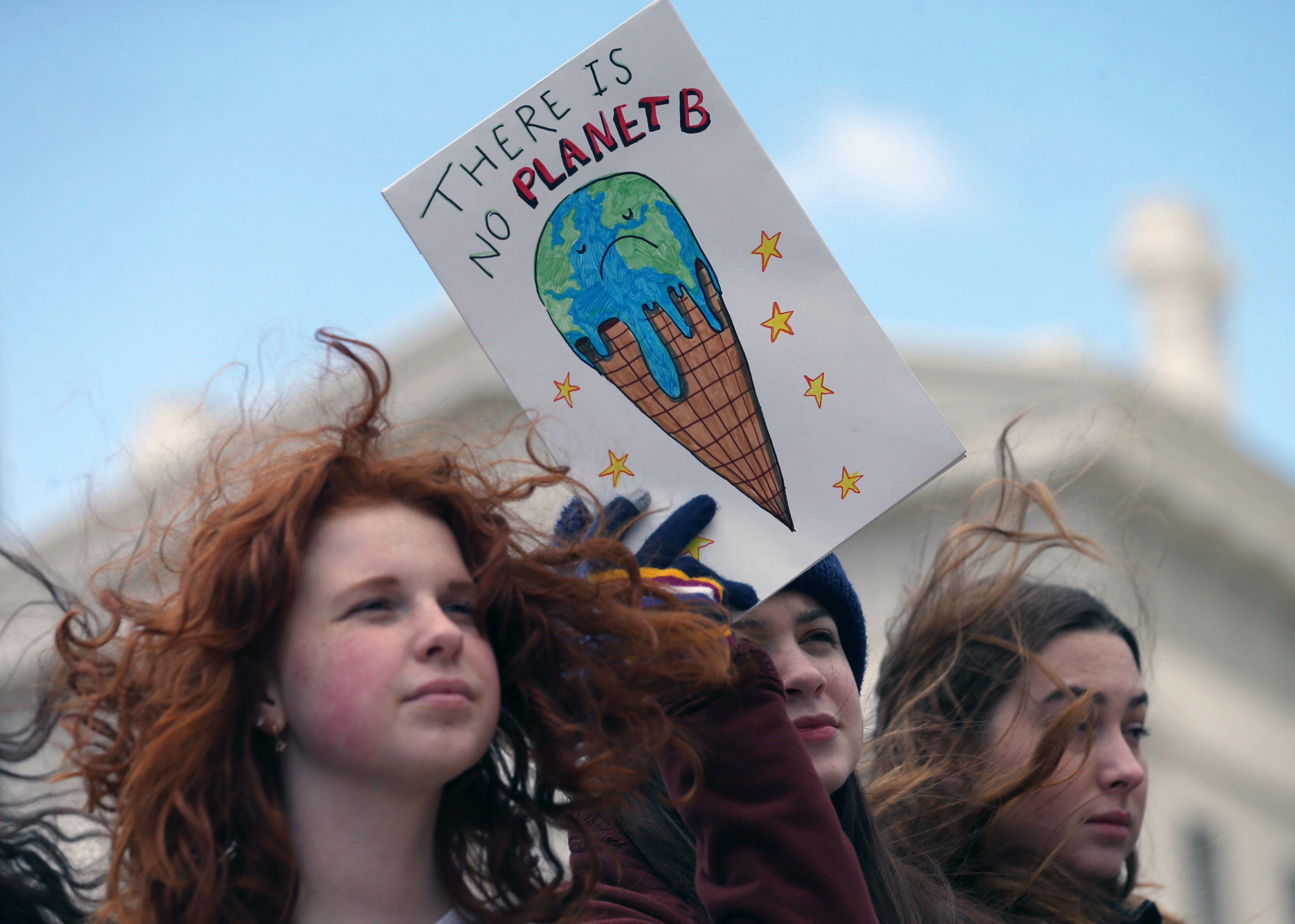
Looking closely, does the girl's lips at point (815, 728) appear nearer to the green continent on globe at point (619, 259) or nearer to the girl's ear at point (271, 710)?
the green continent on globe at point (619, 259)

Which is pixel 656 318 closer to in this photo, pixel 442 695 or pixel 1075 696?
pixel 442 695

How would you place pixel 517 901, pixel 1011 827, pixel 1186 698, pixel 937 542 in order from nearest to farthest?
pixel 517 901
pixel 1011 827
pixel 937 542
pixel 1186 698

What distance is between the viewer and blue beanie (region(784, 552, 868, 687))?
2398 millimetres

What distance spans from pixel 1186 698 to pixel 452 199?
17080mm

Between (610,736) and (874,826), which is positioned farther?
(874,826)

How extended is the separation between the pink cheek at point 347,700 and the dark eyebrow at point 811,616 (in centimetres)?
92

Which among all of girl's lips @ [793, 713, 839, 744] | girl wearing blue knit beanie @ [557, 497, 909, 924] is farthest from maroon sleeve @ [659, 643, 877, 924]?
girl's lips @ [793, 713, 839, 744]

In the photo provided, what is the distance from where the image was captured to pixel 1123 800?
2.66m

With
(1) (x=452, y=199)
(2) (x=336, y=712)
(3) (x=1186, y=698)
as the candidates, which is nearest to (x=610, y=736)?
(2) (x=336, y=712)

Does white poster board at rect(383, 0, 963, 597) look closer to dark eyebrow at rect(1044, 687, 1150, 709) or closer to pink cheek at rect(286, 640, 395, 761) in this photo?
pink cheek at rect(286, 640, 395, 761)

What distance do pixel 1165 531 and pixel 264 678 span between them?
250 cm

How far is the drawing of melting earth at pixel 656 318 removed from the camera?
206 cm

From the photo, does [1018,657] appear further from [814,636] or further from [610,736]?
[610,736]

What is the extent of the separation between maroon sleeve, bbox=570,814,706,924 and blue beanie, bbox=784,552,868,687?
1.54ft
